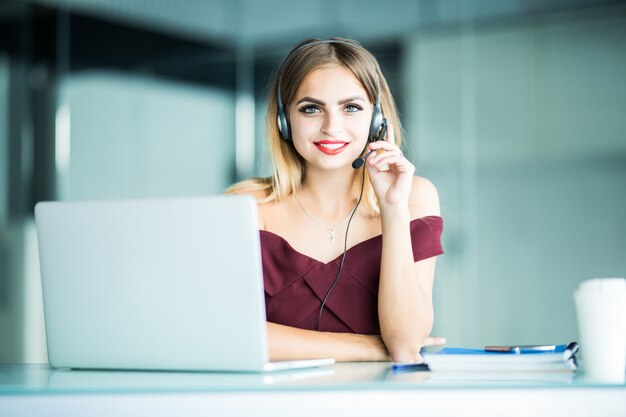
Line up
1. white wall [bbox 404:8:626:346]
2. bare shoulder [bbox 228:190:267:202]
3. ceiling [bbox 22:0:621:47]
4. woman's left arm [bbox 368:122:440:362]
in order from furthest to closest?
ceiling [bbox 22:0:621:47]
white wall [bbox 404:8:626:346]
bare shoulder [bbox 228:190:267:202]
woman's left arm [bbox 368:122:440:362]

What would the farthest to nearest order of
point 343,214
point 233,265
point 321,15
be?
point 321,15, point 343,214, point 233,265

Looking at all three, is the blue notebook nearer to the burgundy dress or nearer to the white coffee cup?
the white coffee cup

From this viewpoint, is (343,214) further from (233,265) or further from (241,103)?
(241,103)

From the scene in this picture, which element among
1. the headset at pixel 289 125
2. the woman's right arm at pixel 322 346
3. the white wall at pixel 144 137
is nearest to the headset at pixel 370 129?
the headset at pixel 289 125

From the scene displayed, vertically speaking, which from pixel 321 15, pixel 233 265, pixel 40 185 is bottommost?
pixel 233 265

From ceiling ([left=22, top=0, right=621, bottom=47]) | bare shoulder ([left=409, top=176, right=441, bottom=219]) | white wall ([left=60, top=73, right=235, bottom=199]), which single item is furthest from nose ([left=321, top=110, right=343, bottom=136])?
white wall ([left=60, top=73, right=235, bottom=199])

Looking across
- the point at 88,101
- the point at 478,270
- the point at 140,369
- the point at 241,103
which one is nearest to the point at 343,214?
the point at 140,369

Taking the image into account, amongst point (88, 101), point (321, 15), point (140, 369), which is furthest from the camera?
point (88, 101)

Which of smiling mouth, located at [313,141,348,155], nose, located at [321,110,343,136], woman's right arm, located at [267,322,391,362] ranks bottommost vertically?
woman's right arm, located at [267,322,391,362]

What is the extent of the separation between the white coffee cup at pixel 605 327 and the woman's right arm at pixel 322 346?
0.63 metres

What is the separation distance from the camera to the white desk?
1206 millimetres

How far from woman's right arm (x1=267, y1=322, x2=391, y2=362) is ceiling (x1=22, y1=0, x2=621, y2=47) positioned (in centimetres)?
271

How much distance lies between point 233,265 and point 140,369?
286 mm

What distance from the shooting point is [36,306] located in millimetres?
4754
